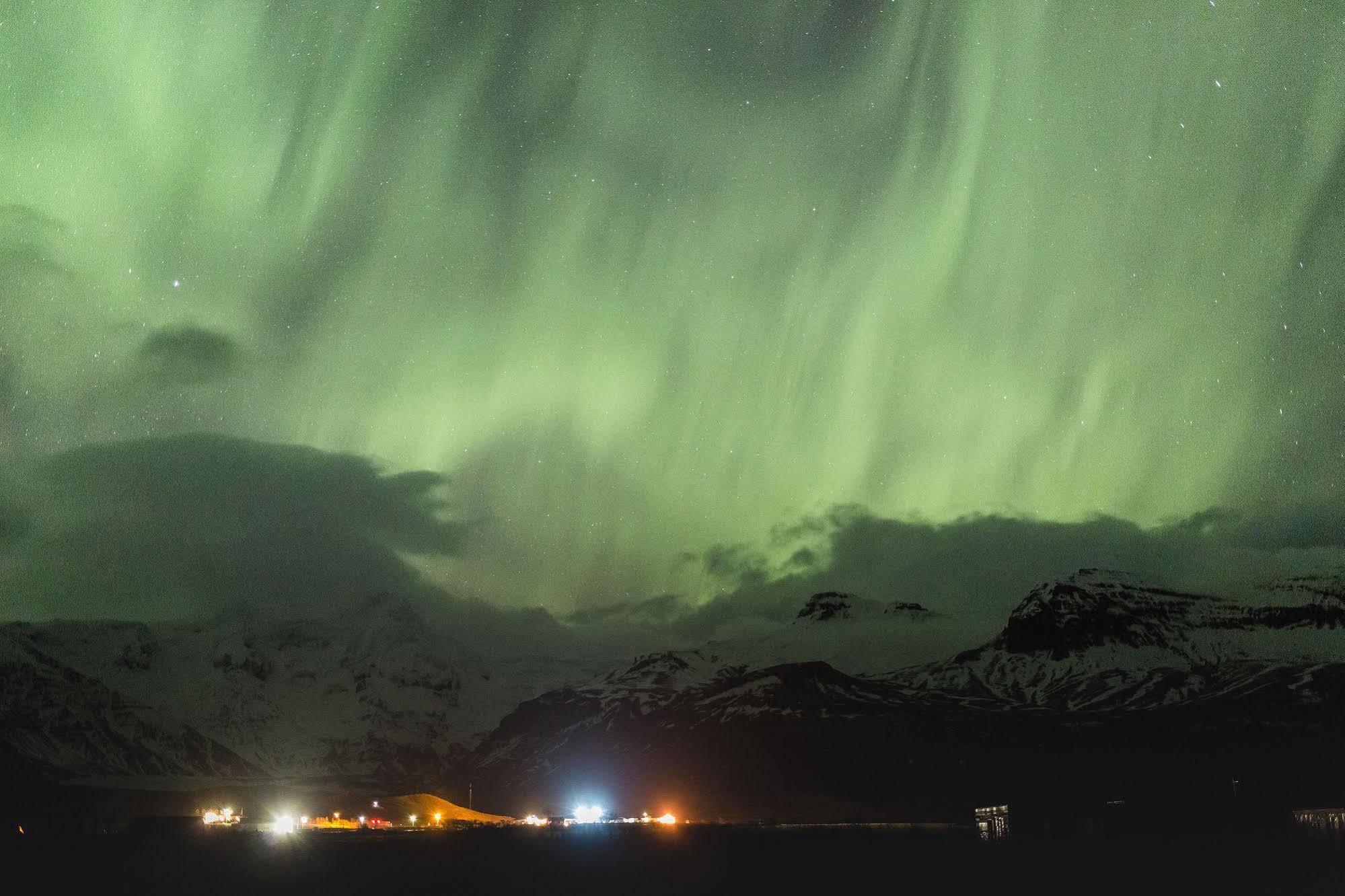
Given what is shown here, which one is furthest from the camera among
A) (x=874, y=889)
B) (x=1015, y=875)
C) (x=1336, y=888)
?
(x=1015, y=875)

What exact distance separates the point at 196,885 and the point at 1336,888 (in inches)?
6124

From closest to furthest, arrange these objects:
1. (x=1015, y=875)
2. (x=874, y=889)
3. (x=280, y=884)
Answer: (x=874, y=889)
(x=280, y=884)
(x=1015, y=875)

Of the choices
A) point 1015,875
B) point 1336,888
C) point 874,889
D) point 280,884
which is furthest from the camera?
point 1015,875

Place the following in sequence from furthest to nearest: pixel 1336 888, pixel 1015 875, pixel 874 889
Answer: pixel 1015 875, pixel 874 889, pixel 1336 888

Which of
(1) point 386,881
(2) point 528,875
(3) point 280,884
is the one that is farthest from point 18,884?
(2) point 528,875

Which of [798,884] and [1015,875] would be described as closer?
[798,884]

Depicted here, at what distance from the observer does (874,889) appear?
547ft

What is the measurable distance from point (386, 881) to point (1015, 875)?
9619cm

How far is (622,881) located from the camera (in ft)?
604

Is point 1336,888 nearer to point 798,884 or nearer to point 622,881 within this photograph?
point 798,884

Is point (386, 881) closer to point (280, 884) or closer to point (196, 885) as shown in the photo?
point (280, 884)

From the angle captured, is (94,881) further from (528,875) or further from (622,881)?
(622,881)

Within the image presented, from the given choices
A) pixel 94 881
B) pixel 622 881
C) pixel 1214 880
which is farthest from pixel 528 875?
pixel 1214 880

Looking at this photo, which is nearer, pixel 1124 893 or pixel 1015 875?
pixel 1124 893
